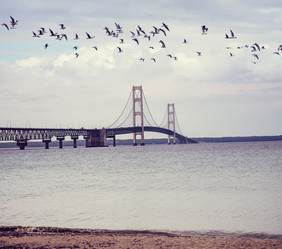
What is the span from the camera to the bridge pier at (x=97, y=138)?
138600 mm

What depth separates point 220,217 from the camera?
1762cm

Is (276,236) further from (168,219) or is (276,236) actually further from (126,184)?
(126,184)

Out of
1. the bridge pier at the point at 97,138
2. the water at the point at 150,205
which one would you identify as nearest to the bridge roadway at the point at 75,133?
the bridge pier at the point at 97,138

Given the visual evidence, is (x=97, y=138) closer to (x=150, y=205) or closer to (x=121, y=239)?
(x=150, y=205)

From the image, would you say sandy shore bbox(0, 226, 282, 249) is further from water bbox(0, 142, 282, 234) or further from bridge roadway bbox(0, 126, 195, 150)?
bridge roadway bbox(0, 126, 195, 150)

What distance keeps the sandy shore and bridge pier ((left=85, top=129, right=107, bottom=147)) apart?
123m

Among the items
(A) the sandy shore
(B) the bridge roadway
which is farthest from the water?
(B) the bridge roadway

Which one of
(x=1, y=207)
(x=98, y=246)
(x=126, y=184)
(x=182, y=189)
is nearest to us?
(x=98, y=246)

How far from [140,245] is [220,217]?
5771mm

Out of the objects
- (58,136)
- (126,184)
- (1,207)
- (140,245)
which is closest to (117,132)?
(58,136)

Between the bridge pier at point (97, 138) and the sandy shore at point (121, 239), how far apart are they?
402ft

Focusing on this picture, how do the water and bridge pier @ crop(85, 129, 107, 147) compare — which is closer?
the water

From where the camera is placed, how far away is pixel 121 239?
13.4m

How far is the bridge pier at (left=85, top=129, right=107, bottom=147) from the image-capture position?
139 m
